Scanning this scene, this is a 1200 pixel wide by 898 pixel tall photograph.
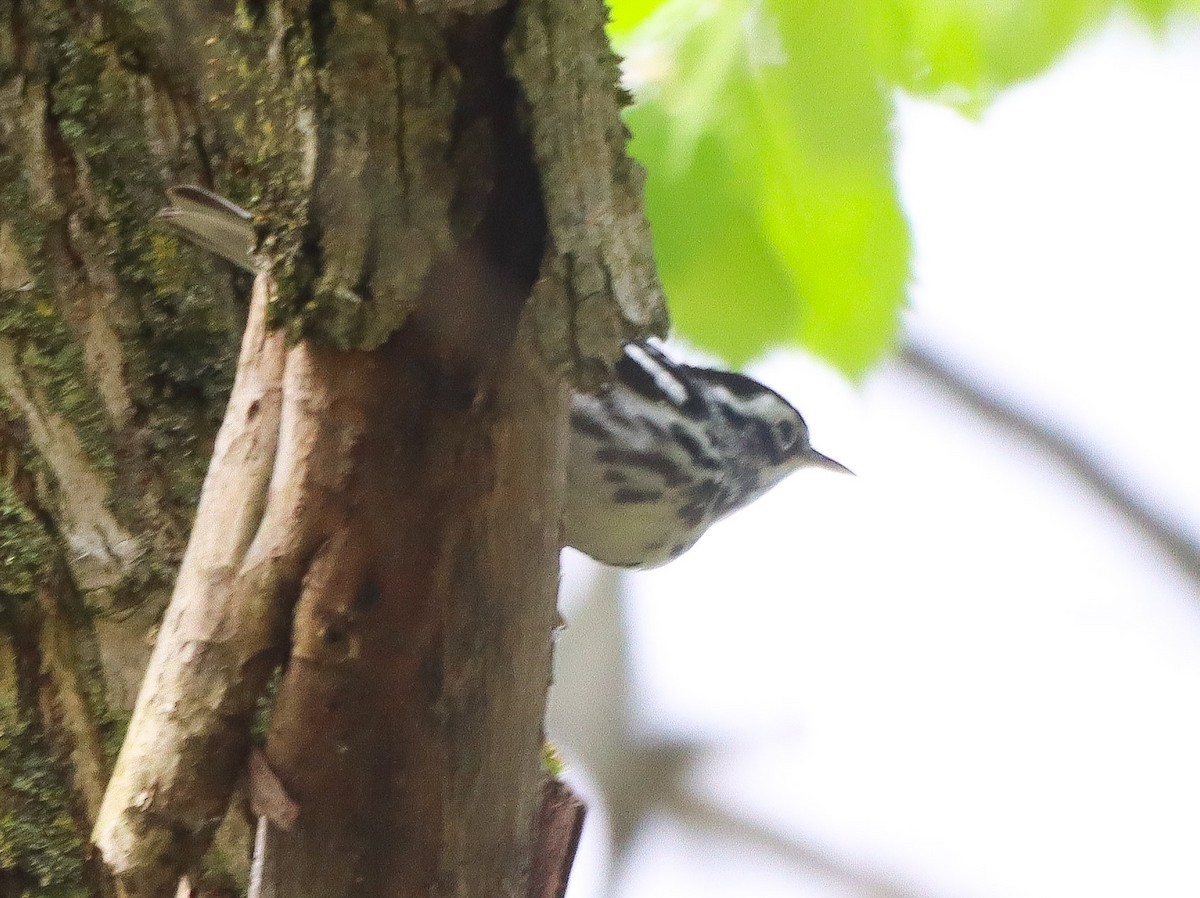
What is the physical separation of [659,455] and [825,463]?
0.40 meters

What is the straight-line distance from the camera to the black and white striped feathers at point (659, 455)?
1.00 meters

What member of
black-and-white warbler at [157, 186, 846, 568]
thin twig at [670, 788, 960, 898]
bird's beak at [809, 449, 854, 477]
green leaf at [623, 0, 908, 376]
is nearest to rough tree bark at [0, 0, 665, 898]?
green leaf at [623, 0, 908, 376]

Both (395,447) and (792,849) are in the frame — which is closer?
(395,447)

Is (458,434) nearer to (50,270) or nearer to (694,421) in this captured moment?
(50,270)

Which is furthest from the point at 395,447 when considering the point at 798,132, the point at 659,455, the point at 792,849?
the point at 792,849

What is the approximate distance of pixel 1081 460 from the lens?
1312mm

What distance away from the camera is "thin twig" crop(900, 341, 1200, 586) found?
1.31 meters

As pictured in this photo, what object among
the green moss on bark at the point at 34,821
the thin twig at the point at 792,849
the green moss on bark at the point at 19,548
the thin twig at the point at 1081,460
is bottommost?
the green moss on bark at the point at 34,821

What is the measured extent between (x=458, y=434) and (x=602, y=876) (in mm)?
1329

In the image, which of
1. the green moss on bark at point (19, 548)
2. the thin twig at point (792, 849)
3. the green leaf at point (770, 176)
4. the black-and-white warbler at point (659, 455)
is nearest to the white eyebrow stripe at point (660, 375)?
the black-and-white warbler at point (659, 455)

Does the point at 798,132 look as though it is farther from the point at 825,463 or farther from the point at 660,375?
the point at 825,463

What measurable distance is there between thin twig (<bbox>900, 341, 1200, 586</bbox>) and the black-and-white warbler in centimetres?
22

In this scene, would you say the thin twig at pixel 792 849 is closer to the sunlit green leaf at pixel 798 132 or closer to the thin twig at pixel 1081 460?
the thin twig at pixel 1081 460

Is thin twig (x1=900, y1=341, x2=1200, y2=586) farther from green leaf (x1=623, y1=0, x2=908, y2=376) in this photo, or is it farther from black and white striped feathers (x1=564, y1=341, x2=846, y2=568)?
green leaf (x1=623, y1=0, x2=908, y2=376)
